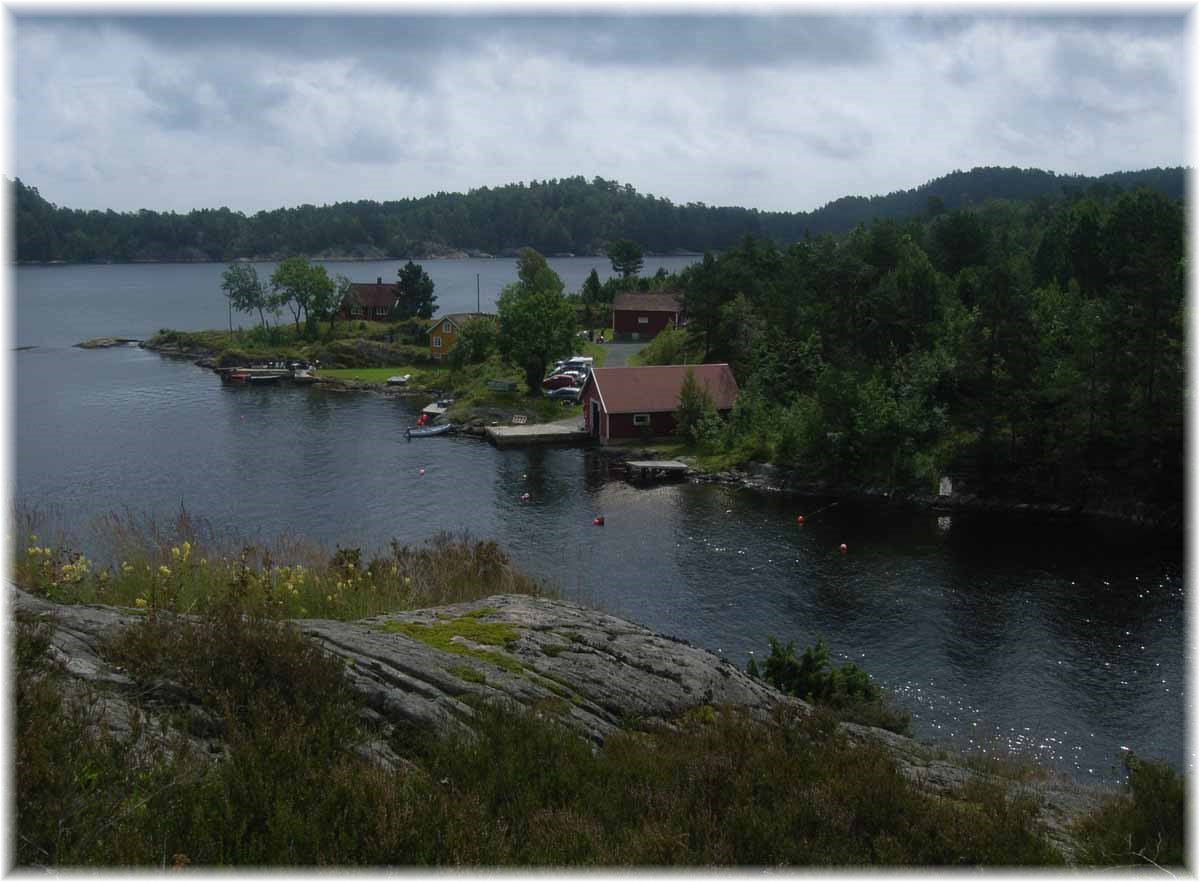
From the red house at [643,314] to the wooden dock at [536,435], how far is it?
27926 millimetres

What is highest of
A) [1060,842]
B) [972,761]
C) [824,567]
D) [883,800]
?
[883,800]

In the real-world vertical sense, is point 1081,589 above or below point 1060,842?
below

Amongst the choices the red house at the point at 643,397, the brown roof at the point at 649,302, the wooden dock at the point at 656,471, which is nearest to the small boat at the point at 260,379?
the brown roof at the point at 649,302

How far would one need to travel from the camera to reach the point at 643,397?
4844 centimetres

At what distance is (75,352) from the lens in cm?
8581

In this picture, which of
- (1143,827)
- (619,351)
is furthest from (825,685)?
(619,351)

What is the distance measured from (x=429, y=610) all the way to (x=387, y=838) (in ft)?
24.8

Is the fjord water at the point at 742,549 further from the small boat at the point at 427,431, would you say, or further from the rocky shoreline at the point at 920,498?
the small boat at the point at 427,431

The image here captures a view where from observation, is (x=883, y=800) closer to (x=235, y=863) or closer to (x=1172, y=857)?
(x=1172, y=857)

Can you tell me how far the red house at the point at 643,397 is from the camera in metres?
48.0

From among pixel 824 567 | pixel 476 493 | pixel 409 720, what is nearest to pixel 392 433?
pixel 476 493

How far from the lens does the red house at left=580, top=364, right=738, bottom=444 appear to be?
47969 millimetres

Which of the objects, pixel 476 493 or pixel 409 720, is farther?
pixel 476 493

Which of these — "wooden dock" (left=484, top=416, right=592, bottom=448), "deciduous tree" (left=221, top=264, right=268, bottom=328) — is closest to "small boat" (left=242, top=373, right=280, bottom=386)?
"deciduous tree" (left=221, top=264, right=268, bottom=328)
